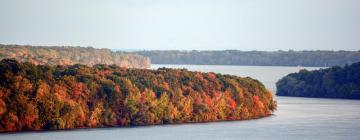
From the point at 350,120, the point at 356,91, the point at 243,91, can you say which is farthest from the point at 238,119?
the point at 356,91

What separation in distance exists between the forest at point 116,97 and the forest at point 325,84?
31777mm

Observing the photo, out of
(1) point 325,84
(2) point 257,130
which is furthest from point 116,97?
(1) point 325,84

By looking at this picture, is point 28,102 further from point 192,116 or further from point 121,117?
point 192,116

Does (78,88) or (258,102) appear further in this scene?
(258,102)

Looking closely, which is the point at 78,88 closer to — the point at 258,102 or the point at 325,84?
the point at 258,102

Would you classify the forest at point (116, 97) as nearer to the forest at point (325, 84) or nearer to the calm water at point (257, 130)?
the calm water at point (257, 130)

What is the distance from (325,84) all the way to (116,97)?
186ft

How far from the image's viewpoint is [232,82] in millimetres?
89062

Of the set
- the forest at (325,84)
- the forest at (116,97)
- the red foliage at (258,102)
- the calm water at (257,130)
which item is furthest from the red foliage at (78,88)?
the forest at (325,84)

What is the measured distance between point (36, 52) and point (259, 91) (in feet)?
290

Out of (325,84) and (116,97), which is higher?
(116,97)

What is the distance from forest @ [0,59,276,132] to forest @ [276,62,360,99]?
104 ft

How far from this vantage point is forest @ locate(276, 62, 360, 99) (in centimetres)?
12119

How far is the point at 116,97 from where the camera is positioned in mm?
74125
